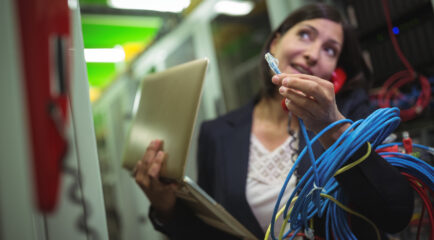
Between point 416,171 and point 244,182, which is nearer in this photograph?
point 416,171

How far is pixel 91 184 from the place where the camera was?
1.37 ft

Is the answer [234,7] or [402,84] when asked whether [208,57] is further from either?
[402,84]

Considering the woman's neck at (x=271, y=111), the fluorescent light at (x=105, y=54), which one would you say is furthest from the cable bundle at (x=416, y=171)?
the fluorescent light at (x=105, y=54)

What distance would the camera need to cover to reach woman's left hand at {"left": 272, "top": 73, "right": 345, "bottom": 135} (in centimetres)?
46

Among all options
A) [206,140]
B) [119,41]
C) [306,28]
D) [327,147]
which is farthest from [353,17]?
[119,41]

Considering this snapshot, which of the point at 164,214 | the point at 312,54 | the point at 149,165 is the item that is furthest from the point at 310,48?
the point at 164,214

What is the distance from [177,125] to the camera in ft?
2.24

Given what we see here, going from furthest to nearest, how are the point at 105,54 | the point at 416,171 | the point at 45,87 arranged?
the point at 105,54 < the point at 416,171 < the point at 45,87

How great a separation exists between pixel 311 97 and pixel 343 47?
497 mm

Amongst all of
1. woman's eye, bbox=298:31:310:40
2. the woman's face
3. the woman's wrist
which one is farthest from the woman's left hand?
the woman's wrist

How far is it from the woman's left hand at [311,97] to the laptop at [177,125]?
0.22 metres

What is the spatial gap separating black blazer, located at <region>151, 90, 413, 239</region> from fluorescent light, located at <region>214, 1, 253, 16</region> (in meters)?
1.05

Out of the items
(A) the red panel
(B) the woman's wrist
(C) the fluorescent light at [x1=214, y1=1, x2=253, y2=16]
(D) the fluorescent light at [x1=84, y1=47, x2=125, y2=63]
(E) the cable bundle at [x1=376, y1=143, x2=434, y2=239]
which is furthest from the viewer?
(D) the fluorescent light at [x1=84, y1=47, x2=125, y2=63]

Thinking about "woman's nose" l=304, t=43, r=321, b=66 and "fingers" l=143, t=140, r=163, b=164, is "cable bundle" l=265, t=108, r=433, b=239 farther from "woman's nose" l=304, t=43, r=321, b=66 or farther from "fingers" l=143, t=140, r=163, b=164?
"fingers" l=143, t=140, r=163, b=164
